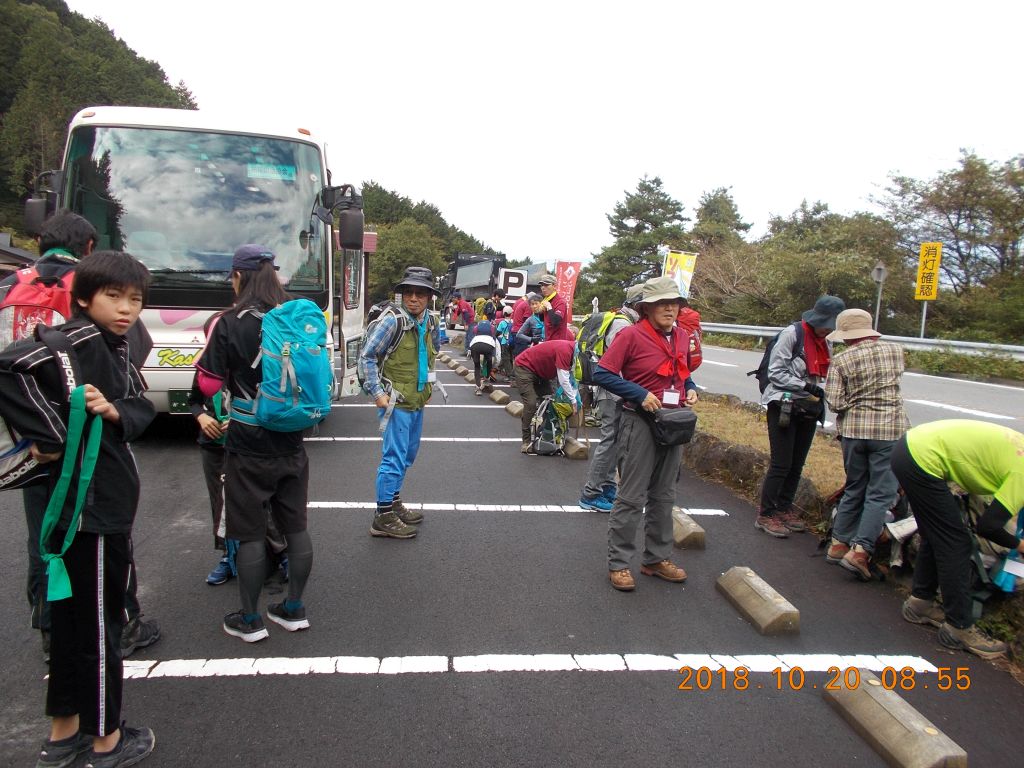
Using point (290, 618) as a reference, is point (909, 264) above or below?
above

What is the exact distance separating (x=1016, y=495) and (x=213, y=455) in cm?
438

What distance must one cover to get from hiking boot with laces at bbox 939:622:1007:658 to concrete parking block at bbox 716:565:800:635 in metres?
0.79

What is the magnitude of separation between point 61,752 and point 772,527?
4.66 metres

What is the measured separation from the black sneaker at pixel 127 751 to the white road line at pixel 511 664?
507 mm

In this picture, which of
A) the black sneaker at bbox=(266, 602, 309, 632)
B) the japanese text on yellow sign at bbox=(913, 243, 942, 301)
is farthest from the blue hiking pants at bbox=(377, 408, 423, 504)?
the japanese text on yellow sign at bbox=(913, 243, 942, 301)

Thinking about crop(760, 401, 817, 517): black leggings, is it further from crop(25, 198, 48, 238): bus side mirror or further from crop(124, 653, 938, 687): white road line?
crop(25, 198, 48, 238): bus side mirror

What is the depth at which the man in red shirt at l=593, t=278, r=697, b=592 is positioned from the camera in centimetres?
413

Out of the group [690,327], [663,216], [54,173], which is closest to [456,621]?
[690,327]

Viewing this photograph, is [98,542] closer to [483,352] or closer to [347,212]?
[347,212]

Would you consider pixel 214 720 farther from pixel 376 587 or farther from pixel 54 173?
pixel 54 173

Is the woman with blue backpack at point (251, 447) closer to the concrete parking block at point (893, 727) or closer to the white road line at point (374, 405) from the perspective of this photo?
the concrete parking block at point (893, 727)

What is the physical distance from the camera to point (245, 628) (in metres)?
3.36

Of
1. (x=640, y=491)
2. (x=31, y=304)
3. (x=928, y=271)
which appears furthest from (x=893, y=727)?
(x=928, y=271)

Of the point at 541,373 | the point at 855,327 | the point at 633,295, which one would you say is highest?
the point at 633,295
